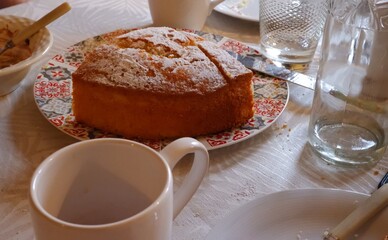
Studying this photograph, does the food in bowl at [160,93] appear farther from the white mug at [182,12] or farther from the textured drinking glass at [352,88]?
the white mug at [182,12]

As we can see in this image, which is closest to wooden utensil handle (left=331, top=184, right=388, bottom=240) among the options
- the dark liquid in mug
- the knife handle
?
the knife handle

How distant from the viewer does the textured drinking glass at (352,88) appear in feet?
2.60

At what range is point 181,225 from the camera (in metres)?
Result: 0.67

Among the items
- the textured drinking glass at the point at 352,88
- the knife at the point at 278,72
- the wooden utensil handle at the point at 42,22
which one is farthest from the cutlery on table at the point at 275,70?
the wooden utensil handle at the point at 42,22

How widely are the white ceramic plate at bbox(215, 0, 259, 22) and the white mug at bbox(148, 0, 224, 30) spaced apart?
75mm

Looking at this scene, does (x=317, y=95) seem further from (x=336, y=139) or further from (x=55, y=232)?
(x=55, y=232)

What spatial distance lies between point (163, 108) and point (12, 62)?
0.39 m

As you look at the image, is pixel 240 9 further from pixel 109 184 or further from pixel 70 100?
pixel 109 184

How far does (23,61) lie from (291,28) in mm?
574

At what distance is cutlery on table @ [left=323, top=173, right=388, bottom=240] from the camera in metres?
0.62

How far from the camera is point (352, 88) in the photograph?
853 millimetres

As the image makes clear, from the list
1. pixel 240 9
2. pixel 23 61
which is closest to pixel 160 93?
pixel 23 61

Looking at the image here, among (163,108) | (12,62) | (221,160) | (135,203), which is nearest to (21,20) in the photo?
(12,62)

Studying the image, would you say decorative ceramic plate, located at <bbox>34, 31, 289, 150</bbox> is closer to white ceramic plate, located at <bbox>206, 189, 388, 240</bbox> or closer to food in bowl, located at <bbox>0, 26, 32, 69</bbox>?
food in bowl, located at <bbox>0, 26, 32, 69</bbox>
